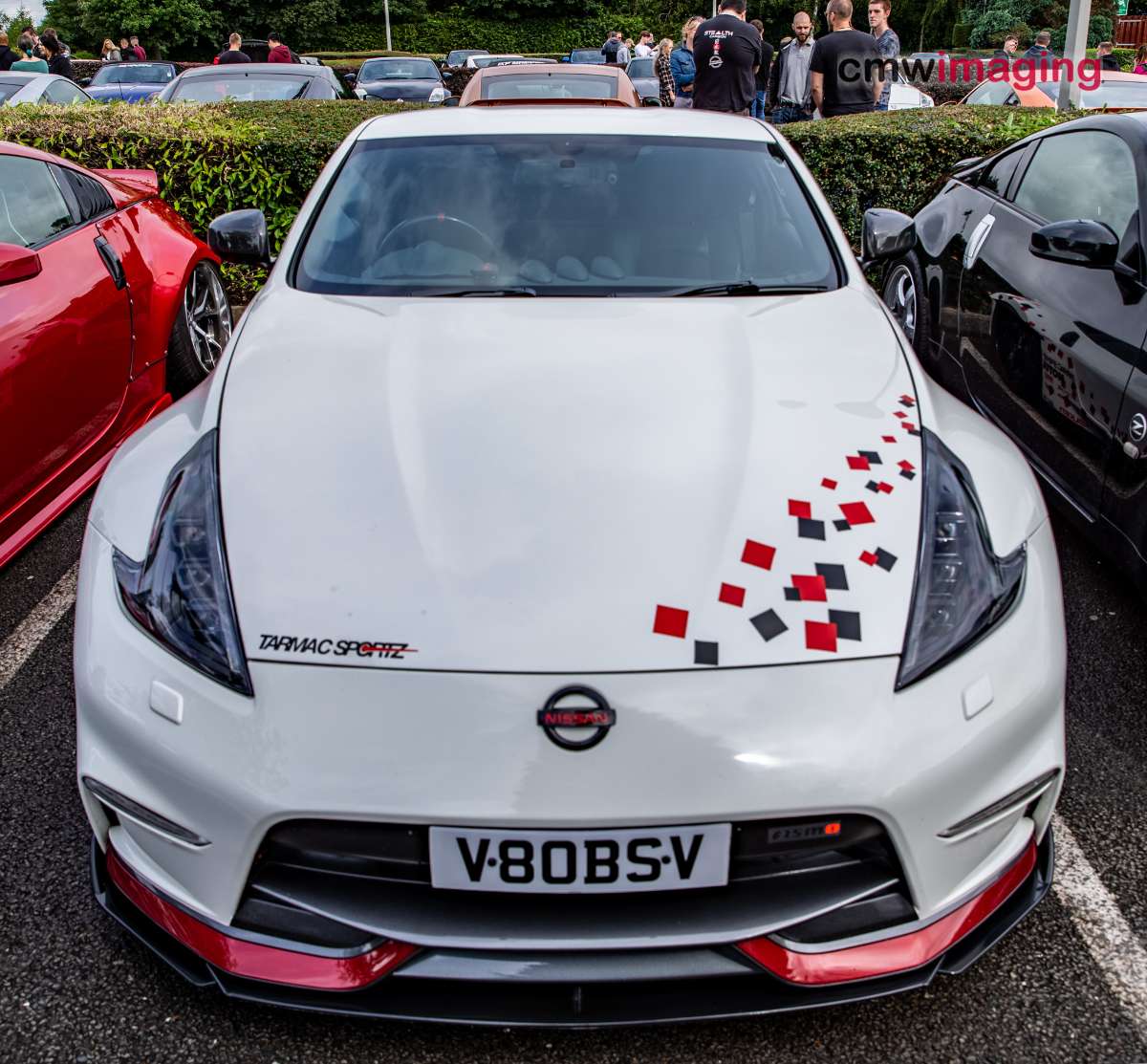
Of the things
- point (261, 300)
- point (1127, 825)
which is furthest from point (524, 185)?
point (1127, 825)

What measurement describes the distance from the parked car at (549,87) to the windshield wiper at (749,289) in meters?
5.94

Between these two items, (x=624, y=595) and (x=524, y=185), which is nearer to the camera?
(x=624, y=595)

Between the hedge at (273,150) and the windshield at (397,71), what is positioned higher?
the hedge at (273,150)

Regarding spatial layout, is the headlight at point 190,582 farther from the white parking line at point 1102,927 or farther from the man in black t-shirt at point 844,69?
the man in black t-shirt at point 844,69

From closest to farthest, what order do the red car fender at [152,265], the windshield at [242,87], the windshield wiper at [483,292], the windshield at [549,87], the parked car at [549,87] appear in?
1. the windshield wiper at [483,292]
2. the red car fender at [152,265]
3. the parked car at [549,87]
4. the windshield at [549,87]
5. the windshield at [242,87]

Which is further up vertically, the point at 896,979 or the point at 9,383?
the point at 9,383

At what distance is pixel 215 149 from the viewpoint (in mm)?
6988

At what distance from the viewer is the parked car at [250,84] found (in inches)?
418

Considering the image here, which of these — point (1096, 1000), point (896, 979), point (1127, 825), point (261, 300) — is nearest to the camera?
point (896, 979)

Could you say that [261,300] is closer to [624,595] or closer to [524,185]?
[524,185]

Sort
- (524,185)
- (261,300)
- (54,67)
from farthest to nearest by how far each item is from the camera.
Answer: (54,67) < (524,185) < (261,300)

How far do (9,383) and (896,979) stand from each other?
2832 mm

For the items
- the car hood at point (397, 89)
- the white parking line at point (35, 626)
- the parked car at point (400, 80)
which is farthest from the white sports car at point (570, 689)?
the car hood at point (397, 89)

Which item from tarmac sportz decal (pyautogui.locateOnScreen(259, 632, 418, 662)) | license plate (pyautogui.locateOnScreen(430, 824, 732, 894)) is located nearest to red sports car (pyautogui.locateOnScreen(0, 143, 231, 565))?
tarmac sportz decal (pyautogui.locateOnScreen(259, 632, 418, 662))
